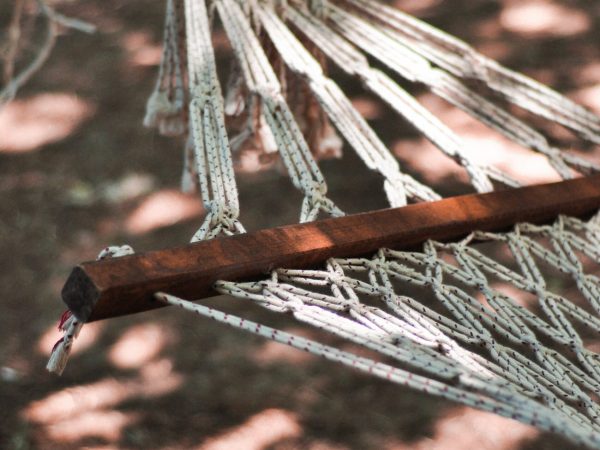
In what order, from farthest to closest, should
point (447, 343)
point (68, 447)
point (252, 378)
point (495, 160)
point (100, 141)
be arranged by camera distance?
point (100, 141)
point (495, 160)
point (252, 378)
point (68, 447)
point (447, 343)

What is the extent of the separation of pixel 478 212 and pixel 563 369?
11.0 inches

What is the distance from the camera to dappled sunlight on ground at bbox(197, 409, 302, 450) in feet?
5.78

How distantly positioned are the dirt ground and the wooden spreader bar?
25.9 inches

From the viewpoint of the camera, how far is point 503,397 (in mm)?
742

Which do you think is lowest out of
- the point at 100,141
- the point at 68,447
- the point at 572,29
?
the point at 68,447

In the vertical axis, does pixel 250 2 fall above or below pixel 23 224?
above

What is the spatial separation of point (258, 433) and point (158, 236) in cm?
59

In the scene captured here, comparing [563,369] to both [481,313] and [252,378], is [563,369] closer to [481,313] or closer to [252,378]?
[481,313]

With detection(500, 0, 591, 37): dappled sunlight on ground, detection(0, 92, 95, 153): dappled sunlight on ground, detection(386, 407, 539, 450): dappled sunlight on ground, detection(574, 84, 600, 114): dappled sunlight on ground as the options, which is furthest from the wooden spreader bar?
detection(0, 92, 95, 153): dappled sunlight on ground

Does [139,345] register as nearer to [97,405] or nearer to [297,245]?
[97,405]

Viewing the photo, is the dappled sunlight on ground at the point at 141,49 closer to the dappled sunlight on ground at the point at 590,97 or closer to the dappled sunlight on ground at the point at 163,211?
the dappled sunlight on ground at the point at 163,211

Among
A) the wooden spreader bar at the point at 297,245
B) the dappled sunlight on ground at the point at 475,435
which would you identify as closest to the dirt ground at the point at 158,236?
the dappled sunlight on ground at the point at 475,435

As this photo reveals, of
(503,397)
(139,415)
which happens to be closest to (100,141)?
(139,415)

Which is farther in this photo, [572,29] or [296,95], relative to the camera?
[572,29]
